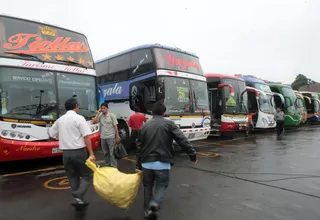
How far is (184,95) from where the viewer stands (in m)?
9.68

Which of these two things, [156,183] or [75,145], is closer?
[156,183]

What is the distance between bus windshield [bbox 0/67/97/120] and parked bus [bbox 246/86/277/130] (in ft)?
39.1

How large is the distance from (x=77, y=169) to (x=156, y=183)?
128 centimetres

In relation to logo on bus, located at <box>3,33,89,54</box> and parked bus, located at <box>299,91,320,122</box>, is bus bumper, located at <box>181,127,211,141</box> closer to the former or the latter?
logo on bus, located at <box>3,33,89,54</box>

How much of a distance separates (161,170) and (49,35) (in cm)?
550

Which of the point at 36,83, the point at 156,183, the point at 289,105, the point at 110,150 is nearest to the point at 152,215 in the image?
the point at 156,183

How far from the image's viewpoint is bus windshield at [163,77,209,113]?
917cm

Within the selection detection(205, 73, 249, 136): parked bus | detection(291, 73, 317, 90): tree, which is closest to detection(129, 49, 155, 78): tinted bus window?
detection(205, 73, 249, 136): parked bus

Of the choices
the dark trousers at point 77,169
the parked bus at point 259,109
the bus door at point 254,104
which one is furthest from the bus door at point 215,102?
the dark trousers at point 77,169

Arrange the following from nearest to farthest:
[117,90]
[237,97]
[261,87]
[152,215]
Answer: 1. [152,215]
2. [117,90]
3. [237,97]
4. [261,87]

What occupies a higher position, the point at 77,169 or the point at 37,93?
the point at 37,93

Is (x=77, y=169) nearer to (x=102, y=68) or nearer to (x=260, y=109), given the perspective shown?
(x=102, y=68)

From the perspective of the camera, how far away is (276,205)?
441 cm

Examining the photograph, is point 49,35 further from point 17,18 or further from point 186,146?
point 186,146
